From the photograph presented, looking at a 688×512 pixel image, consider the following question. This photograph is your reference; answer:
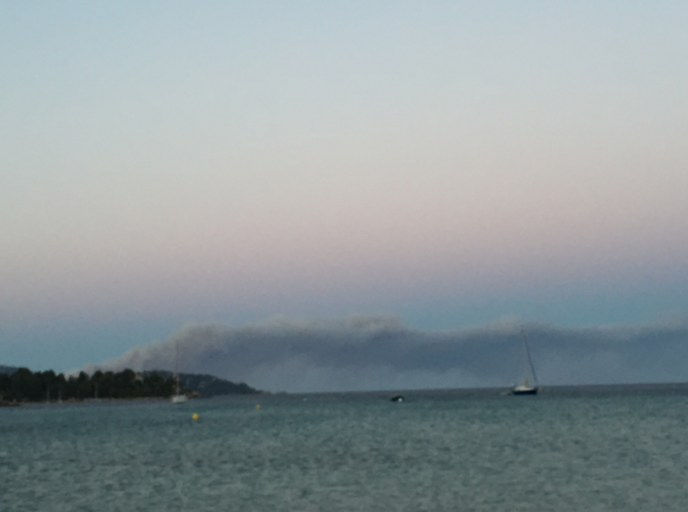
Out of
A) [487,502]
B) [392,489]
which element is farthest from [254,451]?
[487,502]

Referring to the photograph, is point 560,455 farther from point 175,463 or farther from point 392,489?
point 175,463

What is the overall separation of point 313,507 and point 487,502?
33.2 ft

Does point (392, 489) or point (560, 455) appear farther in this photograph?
point (560, 455)

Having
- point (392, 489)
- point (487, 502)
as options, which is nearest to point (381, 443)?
point (392, 489)

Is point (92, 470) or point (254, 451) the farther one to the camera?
point (254, 451)

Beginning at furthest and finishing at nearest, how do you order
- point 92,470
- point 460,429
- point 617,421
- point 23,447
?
1. point 617,421
2. point 460,429
3. point 23,447
4. point 92,470

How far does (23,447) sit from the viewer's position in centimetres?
11188

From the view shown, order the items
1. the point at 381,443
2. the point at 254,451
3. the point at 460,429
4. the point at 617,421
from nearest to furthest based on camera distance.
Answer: the point at 254,451, the point at 381,443, the point at 460,429, the point at 617,421

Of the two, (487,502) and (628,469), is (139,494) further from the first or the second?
(628,469)

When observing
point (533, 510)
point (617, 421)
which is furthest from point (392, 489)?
point (617, 421)

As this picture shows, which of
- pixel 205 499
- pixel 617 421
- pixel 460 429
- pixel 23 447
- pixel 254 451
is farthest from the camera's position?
pixel 617 421

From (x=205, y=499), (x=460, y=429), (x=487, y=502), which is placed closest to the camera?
(x=487, y=502)

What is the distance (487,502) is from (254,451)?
46.1m

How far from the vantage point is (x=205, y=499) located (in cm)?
5791
